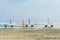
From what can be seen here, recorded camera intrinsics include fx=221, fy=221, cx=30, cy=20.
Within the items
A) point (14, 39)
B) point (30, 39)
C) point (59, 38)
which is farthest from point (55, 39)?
point (14, 39)

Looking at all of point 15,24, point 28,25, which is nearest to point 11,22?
point 15,24

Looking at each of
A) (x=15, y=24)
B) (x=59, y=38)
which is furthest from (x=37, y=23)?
(x=59, y=38)

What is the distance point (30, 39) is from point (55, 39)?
2682 mm

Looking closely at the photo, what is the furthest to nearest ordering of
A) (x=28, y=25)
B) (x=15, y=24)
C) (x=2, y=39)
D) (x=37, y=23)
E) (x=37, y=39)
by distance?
(x=37, y=23) → (x=15, y=24) → (x=28, y=25) → (x=2, y=39) → (x=37, y=39)

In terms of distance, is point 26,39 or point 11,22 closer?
point 26,39

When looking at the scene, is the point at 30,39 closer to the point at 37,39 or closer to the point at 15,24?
the point at 37,39

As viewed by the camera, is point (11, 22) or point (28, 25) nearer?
point (28, 25)

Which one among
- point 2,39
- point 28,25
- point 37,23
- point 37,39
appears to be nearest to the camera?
point 37,39

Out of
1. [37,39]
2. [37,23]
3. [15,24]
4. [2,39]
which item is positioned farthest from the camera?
[37,23]

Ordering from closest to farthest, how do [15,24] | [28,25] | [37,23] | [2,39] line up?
[2,39] < [28,25] < [15,24] < [37,23]

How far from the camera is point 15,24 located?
164 feet

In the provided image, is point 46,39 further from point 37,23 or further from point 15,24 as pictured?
point 37,23

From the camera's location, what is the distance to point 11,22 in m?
50.6

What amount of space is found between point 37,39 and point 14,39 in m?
2.82
